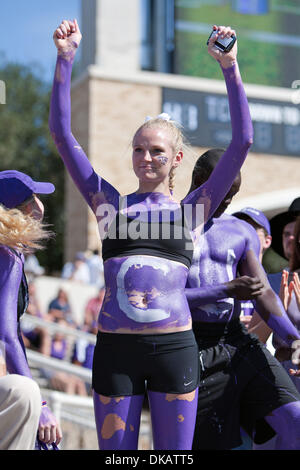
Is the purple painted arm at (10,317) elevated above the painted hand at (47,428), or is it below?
above

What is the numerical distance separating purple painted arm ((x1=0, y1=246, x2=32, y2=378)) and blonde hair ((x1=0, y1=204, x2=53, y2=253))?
0.06 m

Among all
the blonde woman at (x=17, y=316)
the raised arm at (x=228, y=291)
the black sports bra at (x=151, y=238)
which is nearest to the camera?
the blonde woman at (x=17, y=316)

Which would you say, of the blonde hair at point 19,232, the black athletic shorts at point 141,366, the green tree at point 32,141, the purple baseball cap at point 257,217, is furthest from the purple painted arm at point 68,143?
the green tree at point 32,141

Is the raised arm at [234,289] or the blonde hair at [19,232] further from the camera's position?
the raised arm at [234,289]

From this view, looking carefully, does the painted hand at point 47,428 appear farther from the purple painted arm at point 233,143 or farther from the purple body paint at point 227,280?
the purple painted arm at point 233,143

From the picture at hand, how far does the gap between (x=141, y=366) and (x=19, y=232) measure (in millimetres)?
698

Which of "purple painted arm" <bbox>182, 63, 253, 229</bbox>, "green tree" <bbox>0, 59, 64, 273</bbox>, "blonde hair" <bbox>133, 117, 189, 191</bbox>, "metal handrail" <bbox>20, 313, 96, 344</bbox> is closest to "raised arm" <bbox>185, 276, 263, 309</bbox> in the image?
"purple painted arm" <bbox>182, 63, 253, 229</bbox>

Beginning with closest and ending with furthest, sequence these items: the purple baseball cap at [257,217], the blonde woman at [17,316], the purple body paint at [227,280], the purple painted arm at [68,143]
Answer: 1. the blonde woman at [17,316]
2. the purple painted arm at [68,143]
3. the purple body paint at [227,280]
4. the purple baseball cap at [257,217]

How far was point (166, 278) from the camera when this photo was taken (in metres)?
2.74

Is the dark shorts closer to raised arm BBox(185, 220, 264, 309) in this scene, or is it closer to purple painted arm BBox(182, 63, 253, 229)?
raised arm BBox(185, 220, 264, 309)

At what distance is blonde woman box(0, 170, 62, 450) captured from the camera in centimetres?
258

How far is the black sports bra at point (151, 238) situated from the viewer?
2.78m

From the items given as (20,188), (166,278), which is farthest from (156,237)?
(20,188)

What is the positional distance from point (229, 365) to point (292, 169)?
739 inches
